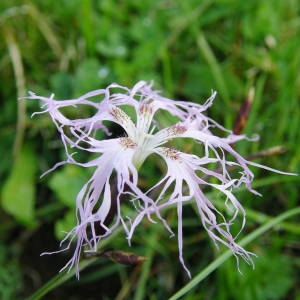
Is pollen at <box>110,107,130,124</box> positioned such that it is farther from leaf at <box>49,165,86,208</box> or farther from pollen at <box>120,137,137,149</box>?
leaf at <box>49,165,86,208</box>

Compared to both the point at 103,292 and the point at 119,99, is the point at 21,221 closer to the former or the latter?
the point at 103,292

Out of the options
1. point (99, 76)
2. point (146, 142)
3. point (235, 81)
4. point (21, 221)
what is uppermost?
point (146, 142)

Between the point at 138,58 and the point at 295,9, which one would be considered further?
the point at 295,9

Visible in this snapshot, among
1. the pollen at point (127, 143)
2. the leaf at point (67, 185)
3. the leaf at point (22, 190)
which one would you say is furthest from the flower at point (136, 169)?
the leaf at point (22, 190)

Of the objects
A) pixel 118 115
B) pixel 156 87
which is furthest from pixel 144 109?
pixel 156 87

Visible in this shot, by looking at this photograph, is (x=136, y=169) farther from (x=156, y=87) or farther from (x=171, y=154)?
(x=156, y=87)

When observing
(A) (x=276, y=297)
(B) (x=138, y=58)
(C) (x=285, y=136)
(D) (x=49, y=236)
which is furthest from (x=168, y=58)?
(A) (x=276, y=297)

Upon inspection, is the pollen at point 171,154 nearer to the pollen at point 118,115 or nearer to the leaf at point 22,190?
the pollen at point 118,115
